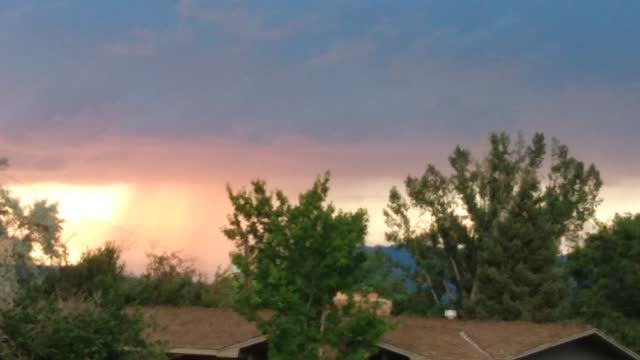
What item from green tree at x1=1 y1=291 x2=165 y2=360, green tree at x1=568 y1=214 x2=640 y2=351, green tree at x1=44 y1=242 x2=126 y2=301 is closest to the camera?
green tree at x1=1 y1=291 x2=165 y2=360

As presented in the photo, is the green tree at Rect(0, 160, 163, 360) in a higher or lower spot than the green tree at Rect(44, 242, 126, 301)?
lower

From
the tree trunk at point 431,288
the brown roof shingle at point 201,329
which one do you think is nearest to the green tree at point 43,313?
the brown roof shingle at point 201,329

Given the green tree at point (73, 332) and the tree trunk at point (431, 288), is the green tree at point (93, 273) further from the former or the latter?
the tree trunk at point (431, 288)

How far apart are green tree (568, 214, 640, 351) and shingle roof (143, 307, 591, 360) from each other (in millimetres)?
29935

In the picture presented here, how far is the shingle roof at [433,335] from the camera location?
35.6 meters

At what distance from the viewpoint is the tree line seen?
29531 millimetres

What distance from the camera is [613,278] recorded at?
73.7 metres

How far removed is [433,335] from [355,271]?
13.6 ft

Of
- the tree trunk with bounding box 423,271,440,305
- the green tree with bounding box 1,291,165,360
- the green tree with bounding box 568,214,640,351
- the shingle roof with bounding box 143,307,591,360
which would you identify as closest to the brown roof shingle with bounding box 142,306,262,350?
the shingle roof with bounding box 143,307,591,360

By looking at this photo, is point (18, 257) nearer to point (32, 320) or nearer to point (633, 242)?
point (32, 320)

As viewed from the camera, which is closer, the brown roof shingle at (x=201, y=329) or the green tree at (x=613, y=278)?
the brown roof shingle at (x=201, y=329)

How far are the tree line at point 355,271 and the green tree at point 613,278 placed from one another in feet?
0.33

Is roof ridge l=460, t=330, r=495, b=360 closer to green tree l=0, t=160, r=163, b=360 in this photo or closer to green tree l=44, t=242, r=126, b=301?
green tree l=0, t=160, r=163, b=360

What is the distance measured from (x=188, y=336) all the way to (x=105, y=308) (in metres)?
7.64
